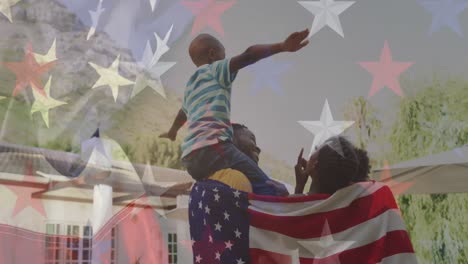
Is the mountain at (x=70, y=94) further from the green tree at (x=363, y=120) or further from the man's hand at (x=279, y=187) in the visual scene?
the green tree at (x=363, y=120)

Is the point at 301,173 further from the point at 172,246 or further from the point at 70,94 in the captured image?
the point at 70,94

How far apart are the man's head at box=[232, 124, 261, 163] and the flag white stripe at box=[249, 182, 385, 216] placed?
15 centimetres

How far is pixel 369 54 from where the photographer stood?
5.76 feet

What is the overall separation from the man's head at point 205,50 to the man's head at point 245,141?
0.71 ft

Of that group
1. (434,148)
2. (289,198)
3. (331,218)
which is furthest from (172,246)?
(434,148)

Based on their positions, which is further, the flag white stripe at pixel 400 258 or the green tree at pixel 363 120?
the green tree at pixel 363 120

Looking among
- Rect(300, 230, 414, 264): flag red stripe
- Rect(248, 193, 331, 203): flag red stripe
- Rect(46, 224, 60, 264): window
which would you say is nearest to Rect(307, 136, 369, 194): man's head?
Rect(248, 193, 331, 203): flag red stripe

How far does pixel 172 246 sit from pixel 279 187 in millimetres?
425

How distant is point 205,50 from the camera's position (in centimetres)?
191

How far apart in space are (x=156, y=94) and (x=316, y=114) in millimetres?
562

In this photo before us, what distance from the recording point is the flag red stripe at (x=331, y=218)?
1.64 m

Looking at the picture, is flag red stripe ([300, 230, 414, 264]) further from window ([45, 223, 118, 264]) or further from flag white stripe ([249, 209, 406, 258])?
window ([45, 223, 118, 264])

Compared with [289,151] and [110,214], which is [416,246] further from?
[110,214]

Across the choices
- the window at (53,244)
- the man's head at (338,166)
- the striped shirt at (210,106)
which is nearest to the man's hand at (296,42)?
the striped shirt at (210,106)
